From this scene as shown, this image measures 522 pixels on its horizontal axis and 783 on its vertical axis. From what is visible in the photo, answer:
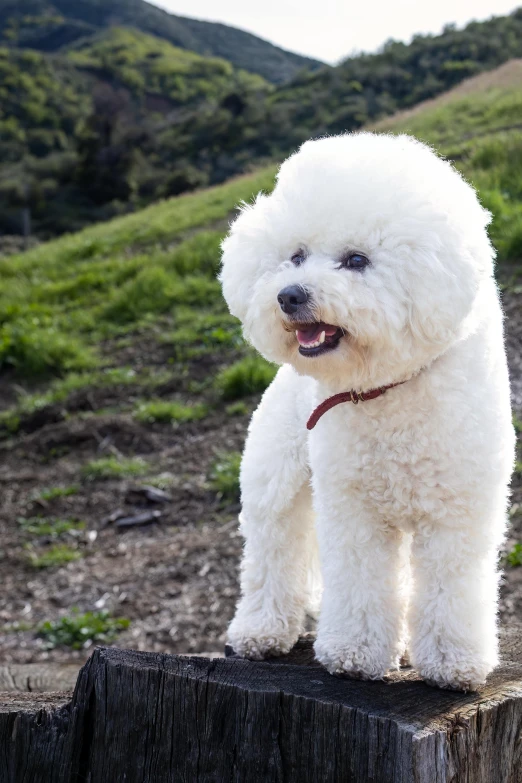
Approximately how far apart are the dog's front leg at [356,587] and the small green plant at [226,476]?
10.5 ft

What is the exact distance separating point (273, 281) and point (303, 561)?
3.61ft

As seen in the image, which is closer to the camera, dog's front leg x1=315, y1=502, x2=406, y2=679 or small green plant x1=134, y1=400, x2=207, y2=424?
dog's front leg x1=315, y1=502, x2=406, y2=679

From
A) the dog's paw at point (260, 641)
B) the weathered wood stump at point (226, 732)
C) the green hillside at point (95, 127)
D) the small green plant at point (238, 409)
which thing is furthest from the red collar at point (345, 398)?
the green hillside at point (95, 127)

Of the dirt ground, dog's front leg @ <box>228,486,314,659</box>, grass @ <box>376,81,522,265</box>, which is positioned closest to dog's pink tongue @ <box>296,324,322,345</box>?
dog's front leg @ <box>228,486,314,659</box>

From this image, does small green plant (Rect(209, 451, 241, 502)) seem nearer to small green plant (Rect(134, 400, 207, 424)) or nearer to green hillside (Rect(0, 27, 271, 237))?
small green plant (Rect(134, 400, 207, 424))

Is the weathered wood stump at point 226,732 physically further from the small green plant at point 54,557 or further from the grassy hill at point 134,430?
the small green plant at point 54,557

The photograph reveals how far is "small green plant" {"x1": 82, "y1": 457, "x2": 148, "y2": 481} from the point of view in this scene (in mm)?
6109

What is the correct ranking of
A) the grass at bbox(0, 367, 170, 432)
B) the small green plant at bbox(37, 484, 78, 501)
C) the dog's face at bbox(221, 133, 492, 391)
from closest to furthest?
the dog's face at bbox(221, 133, 492, 391)
the small green plant at bbox(37, 484, 78, 501)
the grass at bbox(0, 367, 170, 432)

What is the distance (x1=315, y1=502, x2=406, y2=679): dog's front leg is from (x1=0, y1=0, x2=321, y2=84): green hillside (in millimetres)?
69813

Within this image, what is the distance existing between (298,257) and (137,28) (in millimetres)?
82005

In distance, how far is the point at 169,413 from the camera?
6836mm

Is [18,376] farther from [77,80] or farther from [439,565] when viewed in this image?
[77,80]

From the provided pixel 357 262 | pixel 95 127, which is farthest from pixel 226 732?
pixel 95 127

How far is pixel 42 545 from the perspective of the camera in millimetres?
5449
